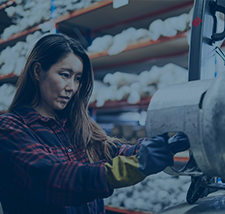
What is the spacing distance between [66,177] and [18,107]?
46 centimetres

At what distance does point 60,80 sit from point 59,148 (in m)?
0.28

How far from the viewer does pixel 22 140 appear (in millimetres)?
927

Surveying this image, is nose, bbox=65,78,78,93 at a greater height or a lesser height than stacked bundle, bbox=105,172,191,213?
greater

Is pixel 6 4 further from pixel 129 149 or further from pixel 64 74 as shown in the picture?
pixel 129 149

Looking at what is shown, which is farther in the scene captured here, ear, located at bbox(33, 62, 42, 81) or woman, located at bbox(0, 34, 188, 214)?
ear, located at bbox(33, 62, 42, 81)

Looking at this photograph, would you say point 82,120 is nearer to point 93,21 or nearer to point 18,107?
point 18,107

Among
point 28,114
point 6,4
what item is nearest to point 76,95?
point 28,114

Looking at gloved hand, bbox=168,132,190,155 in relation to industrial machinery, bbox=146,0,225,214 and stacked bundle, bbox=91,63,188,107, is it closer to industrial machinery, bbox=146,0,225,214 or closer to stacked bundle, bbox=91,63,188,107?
industrial machinery, bbox=146,0,225,214

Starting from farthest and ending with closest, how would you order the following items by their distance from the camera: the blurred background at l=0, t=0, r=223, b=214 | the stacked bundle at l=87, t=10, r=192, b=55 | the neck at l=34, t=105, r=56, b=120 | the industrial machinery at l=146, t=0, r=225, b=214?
1. the blurred background at l=0, t=0, r=223, b=214
2. the stacked bundle at l=87, t=10, r=192, b=55
3. the neck at l=34, t=105, r=56, b=120
4. the industrial machinery at l=146, t=0, r=225, b=214

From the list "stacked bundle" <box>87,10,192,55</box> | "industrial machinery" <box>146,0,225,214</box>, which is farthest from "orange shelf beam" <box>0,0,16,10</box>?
"industrial machinery" <box>146,0,225,214</box>

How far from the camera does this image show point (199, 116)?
24.5 inches

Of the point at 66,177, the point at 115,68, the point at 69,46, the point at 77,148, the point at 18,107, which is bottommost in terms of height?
the point at 115,68

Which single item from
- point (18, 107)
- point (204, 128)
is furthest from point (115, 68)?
point (204, 128)

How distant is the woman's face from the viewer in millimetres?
1132
